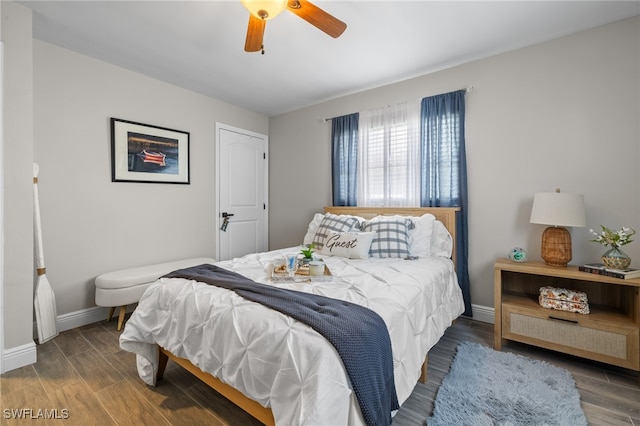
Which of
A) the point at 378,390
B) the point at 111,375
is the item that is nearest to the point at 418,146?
the point at 378,390

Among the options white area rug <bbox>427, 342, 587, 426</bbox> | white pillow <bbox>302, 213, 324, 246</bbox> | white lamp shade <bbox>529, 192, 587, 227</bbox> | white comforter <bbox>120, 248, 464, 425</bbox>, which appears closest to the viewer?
white comforter <bbox>120, 248, 464, 425</bbox>

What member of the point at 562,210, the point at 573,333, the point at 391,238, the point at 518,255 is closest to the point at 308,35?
the point at 391,238

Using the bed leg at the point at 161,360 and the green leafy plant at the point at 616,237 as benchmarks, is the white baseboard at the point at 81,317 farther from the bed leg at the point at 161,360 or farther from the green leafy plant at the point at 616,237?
the green leafy plant at the point at 616,237

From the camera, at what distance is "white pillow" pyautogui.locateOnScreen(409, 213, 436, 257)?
2719 mm

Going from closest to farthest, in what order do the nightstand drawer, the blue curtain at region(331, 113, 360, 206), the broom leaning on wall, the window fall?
the nightstand drawer → the broom leaning on wall → the window → the blue curtain at region(331, 113, 360, 206)

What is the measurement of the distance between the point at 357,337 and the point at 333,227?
1.89m

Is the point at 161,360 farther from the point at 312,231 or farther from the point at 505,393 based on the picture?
the point at 505,393

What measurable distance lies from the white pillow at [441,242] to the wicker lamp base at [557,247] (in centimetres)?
73

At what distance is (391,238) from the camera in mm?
2660

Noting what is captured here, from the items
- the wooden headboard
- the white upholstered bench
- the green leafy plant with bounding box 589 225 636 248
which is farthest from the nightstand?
the white upholstered bench

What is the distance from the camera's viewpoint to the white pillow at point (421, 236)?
8.92 ft

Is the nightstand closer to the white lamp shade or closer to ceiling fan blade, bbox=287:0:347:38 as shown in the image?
the white lamp shade

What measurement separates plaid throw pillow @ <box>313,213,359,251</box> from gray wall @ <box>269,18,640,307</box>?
4.00 feet

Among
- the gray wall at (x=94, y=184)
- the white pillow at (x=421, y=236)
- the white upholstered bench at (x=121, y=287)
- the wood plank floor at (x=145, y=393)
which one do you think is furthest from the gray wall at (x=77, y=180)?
the white pillow at (x=421, y=236)
